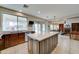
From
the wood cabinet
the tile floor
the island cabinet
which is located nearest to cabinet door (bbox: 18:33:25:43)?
the island cabinet

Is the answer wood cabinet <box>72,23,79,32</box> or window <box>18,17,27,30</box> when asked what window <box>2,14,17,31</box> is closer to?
window <box>18,17,27,30</box>

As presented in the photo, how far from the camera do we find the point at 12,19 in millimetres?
7727

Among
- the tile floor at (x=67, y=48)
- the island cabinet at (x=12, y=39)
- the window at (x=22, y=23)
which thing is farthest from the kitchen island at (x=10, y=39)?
the tile floor at (x=67, y=48)

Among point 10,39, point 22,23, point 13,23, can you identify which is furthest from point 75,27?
point 10,39

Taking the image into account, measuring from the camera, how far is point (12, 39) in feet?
22.9

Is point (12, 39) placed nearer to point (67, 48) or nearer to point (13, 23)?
point (13, 23)

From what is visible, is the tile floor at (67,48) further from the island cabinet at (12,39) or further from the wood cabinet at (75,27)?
the wood cabinet at (75,27)

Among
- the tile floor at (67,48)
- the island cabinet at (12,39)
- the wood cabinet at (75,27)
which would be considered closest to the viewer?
the tile floor at (67,48)

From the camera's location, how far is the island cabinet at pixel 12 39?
6226mm

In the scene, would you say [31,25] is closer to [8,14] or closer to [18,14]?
[18,14]

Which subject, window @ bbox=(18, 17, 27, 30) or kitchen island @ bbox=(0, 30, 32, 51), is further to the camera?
window @ bbox=(18, 17, 27, 30)

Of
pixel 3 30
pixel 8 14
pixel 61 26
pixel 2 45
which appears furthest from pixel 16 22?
pixel 61 26

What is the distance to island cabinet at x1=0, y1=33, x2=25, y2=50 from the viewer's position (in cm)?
623
